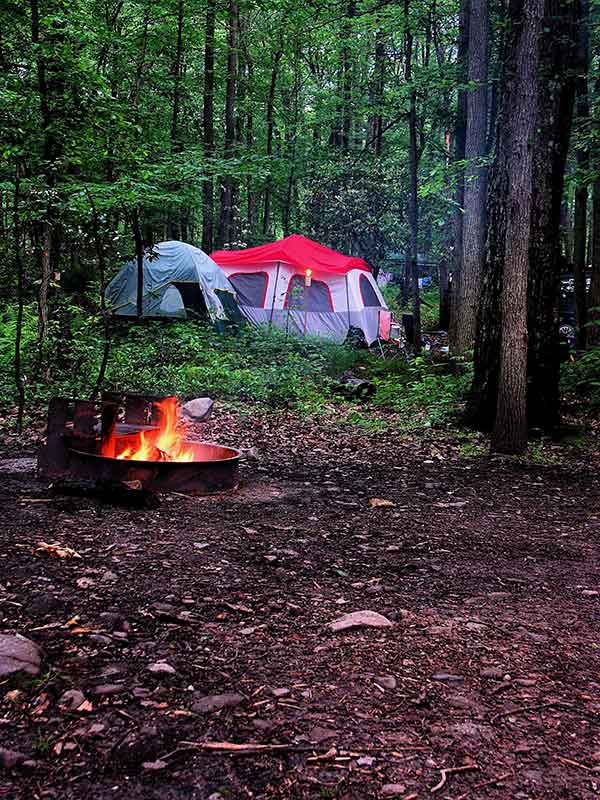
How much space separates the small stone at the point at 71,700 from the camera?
2.16 metres

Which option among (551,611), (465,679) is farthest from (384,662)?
(551,611)

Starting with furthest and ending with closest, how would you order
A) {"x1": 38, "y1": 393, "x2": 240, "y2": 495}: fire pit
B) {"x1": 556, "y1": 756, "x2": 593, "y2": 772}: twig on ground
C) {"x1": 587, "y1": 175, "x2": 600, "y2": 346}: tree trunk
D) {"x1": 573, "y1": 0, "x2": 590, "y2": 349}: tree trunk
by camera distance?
{"x1": 587, "y1": 175, "x2": 600, "y2": 346}: tree trunk → {"x1": 573, "y1": 0, "x2": 590, "y2": 349}: tree trunk → {"x1": 38, "y1": 393, "x2": 240, "y2": 495}: fire pit → {"x1": 556, "y1": 756, "x2": 593, "y2": 772}: twig on ground

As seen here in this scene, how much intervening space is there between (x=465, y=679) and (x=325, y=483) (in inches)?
138

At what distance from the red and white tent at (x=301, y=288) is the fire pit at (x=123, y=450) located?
10.8m

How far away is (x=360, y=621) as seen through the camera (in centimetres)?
291

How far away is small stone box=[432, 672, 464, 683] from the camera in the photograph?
244cm

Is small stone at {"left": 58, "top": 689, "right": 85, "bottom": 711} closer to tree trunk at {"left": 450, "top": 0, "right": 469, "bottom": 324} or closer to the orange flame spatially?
the orange flame

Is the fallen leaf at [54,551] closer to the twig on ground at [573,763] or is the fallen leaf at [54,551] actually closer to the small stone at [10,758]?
the small stone at [10,758]

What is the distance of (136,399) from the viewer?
549 centimetres

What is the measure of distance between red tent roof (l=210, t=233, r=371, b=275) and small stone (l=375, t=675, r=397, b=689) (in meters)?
14.2

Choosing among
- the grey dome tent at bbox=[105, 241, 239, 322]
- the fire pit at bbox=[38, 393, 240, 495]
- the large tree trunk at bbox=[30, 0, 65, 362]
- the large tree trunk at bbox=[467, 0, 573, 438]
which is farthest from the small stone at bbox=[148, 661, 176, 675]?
the grey dome tent at bbox=[105, 241, 239, 322]

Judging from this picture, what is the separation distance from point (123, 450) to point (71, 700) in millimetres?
3327

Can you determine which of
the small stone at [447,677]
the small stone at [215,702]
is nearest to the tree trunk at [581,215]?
the small stone at [447,677]

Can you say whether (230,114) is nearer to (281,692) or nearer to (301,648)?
(301,648)
